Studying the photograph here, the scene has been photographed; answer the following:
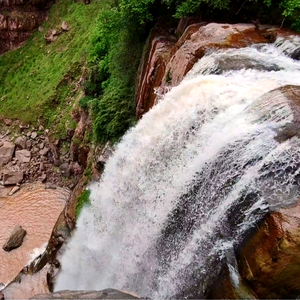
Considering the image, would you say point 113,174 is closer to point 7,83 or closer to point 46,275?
point 46,275

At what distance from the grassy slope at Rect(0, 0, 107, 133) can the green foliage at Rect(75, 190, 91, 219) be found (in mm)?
7971

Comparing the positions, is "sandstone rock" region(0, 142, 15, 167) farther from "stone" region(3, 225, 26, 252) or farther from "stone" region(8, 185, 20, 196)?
"stone" region(3, 225, 26, 252)

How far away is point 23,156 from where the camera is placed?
19594mm

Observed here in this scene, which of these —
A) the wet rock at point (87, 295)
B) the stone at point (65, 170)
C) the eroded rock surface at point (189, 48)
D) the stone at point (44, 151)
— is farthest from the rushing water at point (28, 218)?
the eroded rock surface at point (189, 48)

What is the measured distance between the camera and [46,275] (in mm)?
12148

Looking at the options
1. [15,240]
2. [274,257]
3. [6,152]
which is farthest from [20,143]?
[274,257]

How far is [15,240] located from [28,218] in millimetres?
1605

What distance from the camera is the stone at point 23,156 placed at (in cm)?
1939

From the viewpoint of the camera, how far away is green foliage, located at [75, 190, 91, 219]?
12.0 meters

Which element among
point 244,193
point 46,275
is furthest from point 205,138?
point 46,275

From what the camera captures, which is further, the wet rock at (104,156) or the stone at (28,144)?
the stone at (28,144)

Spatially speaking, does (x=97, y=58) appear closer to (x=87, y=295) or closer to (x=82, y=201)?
(x=82, y=201)

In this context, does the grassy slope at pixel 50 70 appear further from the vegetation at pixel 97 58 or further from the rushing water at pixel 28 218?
the rushing water at pixel 28 218

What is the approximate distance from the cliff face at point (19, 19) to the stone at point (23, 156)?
411 inches
